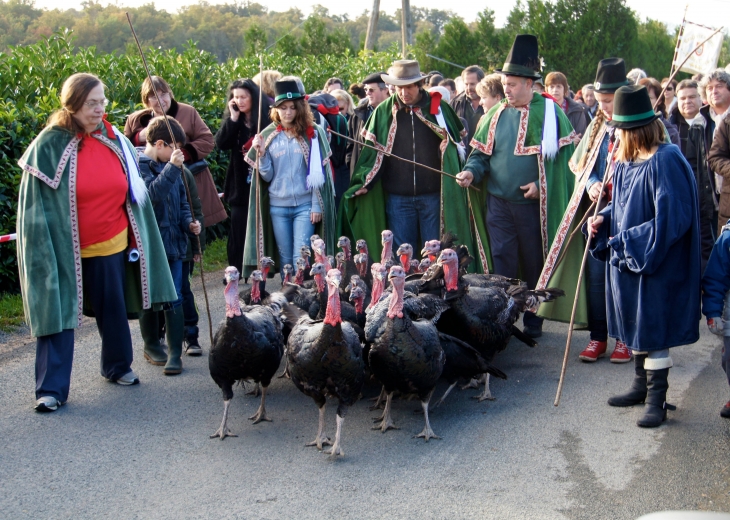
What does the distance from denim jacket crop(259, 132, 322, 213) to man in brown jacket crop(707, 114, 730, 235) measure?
3.84m

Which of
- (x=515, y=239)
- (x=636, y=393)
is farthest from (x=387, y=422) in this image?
(x=515, y=239)

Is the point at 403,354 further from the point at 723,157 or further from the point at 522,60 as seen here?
the point at 723,157

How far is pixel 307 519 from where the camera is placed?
4.18 meters

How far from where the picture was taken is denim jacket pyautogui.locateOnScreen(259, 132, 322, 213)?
7410mm

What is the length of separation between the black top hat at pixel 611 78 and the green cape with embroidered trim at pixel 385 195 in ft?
5.67

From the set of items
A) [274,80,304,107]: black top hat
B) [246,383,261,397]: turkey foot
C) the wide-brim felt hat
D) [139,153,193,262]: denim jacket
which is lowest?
[246,383,261,397]: turkey foot

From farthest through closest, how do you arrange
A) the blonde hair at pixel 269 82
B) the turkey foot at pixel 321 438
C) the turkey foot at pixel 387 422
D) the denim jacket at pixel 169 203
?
1. the blonde hair at pixel 269 82
2. the denim jacket at pixel 169 203
3. the turkey foot at pixel 387 422
4. the turkey foot at pixel 321 438

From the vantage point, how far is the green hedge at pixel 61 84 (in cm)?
852

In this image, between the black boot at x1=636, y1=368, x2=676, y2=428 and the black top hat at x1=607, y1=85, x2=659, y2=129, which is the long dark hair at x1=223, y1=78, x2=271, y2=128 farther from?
the black boot at x1=636, y1=368, x2=676, y2=428

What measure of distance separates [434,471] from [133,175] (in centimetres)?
312

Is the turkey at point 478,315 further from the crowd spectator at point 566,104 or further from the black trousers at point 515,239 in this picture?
the crowd spectator at point 566,104

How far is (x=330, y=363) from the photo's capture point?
4973 millimetres

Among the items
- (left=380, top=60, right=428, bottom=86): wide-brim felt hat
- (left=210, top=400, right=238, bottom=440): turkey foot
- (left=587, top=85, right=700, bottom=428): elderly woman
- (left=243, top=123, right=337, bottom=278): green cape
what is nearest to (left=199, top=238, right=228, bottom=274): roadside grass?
(left=243, top=123, right=337, bottom=278): green cape

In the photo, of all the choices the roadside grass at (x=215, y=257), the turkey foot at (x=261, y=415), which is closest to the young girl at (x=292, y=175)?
the turkey foot at (x=261, y=415)
